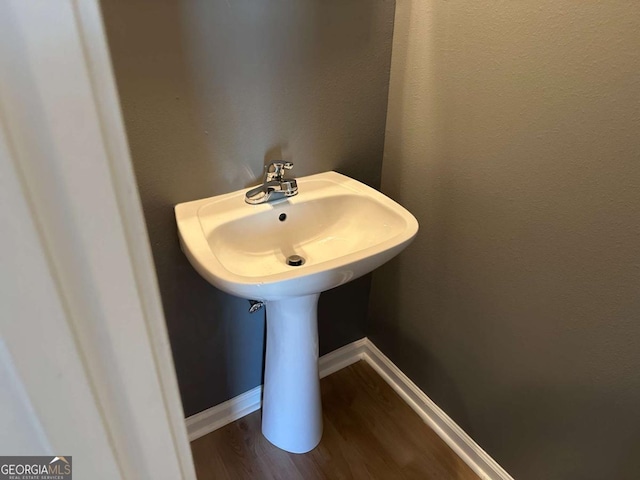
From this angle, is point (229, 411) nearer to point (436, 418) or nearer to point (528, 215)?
point (436, 418)

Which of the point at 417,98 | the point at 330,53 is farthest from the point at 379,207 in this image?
the point at 330,53

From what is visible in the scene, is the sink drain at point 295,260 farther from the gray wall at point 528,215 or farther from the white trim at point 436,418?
the white trim at point 436,418

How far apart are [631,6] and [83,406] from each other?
0.96m

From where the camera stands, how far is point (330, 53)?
1153 mm

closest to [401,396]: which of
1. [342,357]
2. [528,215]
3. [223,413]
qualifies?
[342,357]

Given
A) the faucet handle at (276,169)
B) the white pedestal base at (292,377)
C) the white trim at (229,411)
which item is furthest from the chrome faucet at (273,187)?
the white trim at (229,411)

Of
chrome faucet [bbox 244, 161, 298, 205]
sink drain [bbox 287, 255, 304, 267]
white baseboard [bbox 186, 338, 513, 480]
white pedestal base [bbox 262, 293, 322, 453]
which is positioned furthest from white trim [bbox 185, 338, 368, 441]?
chrome faucet [bbox 244, 161, 298, 205]

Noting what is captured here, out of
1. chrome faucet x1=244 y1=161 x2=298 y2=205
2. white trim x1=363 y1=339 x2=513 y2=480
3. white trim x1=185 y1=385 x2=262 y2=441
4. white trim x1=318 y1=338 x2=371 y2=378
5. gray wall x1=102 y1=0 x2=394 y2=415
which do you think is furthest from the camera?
white trim x1=318 y1=338 x2=371 y2=378

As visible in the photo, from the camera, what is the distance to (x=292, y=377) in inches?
51.7

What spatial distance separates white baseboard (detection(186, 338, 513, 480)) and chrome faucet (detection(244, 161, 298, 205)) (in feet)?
2.39

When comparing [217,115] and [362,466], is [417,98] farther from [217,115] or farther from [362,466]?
[362,466]

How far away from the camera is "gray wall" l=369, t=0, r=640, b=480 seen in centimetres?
85

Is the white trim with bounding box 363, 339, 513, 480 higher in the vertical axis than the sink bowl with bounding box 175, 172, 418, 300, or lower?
lower

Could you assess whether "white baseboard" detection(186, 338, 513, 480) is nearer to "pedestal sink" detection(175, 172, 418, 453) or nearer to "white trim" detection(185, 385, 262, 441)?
"white trim" detection(185, 385, 262, 441)
